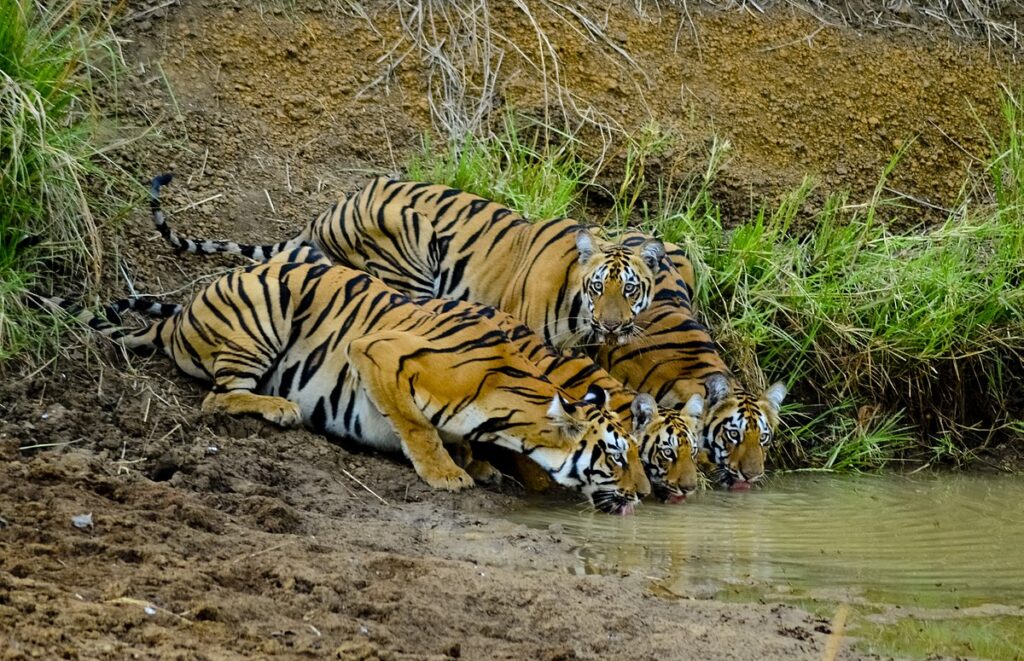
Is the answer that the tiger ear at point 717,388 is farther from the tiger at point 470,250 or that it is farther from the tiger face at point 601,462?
the tiger face at point 601,462

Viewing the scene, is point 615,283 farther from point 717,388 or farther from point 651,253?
point 717,388

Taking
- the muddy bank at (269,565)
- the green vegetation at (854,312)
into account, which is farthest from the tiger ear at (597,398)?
the green vegetation at (854,312)

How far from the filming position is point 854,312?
24.7 feet

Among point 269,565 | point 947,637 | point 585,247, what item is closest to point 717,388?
point 585,247

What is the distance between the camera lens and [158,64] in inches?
Answer: 324

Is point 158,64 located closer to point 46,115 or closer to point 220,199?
point 220,199

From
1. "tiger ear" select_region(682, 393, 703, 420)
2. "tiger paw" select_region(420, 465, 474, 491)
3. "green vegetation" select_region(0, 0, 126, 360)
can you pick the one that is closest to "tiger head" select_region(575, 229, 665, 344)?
"tiger ear" select_region(682, 393, 703, 420)

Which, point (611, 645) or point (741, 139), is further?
point (741, 139)

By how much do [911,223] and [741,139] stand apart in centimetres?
133

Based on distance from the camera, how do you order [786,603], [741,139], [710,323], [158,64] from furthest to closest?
[741,139] → [158,64] → [710,323] → [786,603]

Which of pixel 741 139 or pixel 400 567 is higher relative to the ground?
pixel 741 139

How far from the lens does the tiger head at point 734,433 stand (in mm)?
6484

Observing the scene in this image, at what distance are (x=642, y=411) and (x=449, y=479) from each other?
3.11 feet

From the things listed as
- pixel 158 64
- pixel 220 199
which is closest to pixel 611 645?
pixel 220 199
